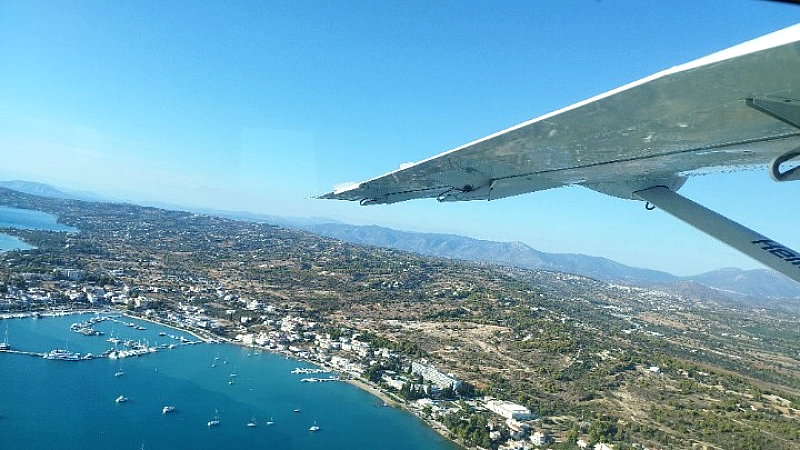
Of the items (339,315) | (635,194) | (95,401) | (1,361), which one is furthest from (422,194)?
(339,315)

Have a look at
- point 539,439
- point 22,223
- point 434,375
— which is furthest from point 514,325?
point 22,223

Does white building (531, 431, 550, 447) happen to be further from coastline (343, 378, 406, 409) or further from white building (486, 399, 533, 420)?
coastline (343, 378, 406, 409)

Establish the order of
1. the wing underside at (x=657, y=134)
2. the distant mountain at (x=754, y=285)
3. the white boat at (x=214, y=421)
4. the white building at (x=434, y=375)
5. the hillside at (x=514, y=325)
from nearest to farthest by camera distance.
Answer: the wing underside at (x=657, y=134) < the white boat at (x=214, y=421) < the hillside at (x=514, y=325) < the white building at (x=434, y=375) < the distant mountain at (x=754, y=285)

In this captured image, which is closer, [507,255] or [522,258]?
[522,258]

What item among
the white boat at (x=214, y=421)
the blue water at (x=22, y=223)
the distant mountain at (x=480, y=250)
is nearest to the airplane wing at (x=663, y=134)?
the white boat at (x=214, y=421)

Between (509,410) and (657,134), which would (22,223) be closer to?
(509,410)

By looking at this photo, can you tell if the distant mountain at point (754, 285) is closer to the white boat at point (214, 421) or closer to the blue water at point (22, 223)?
the white boat at point (214, 421)
